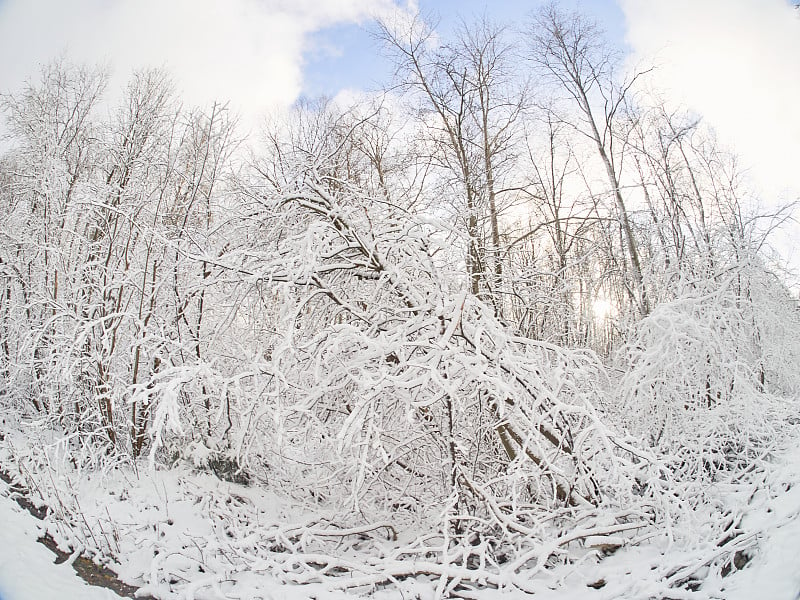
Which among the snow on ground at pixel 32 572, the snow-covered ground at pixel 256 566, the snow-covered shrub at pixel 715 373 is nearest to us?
the snow-covered ground at pixel 256 566

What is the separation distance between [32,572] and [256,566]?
1631mm

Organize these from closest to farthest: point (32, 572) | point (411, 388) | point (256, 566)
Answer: point (32, 572), point (411, 388), point (256, 566)

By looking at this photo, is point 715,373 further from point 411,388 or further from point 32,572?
point 32,572

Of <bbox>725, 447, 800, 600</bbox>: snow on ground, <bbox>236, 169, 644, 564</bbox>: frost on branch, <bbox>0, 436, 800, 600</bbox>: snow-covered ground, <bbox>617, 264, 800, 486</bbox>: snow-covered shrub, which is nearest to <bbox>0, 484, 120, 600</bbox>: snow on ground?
<bbox>0, 436, 800, 600</bbox>: snow-covered ground

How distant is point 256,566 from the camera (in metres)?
3.63

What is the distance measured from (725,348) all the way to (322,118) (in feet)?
32.0

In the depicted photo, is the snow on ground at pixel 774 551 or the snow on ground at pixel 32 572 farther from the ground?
the snow on ground at pixel 774 551

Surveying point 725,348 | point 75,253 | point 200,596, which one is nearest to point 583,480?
point 725,348

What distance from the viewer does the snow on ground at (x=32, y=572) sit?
3.06 metres

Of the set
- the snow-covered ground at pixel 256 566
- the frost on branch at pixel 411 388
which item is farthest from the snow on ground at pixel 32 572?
the frost on branch at pixel 411 388

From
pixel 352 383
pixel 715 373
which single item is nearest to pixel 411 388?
pixel 352 383

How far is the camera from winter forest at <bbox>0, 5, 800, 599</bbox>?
138 inches

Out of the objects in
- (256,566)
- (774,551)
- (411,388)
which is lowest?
(256,566)

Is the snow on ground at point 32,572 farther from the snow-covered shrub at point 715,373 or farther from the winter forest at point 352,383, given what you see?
the snow-covered shrub at point 715,373
